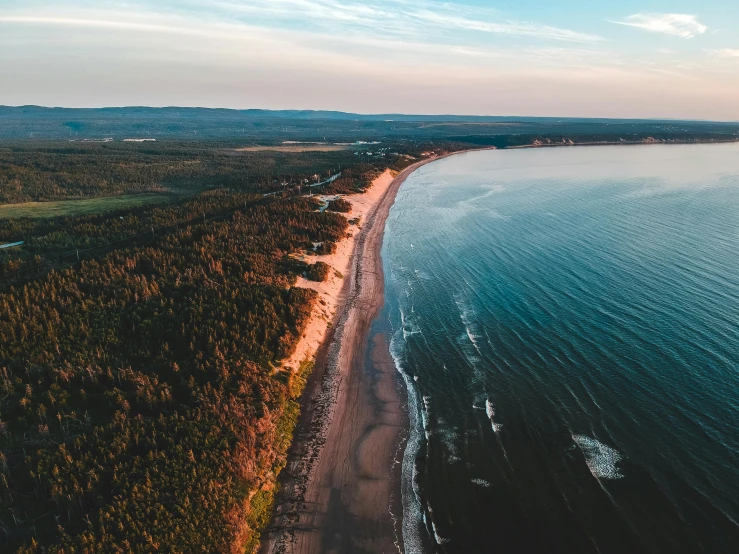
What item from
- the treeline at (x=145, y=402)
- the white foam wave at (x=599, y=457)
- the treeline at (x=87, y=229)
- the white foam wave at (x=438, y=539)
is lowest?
the white foam wave at (x=438, y=539)

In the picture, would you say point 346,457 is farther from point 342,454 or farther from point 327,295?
point 327,295

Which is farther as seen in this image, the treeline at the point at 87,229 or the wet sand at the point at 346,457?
the treeline at the point at 87,229

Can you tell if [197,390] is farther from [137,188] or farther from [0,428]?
[137,188]

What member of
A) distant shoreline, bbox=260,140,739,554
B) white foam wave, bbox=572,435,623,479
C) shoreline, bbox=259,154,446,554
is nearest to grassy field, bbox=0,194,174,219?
shoreline, bbox=259,154,446,554

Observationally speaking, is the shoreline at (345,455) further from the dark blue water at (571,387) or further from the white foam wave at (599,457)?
the white foam wave at (599,457)

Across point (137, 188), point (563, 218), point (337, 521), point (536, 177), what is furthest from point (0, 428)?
point (536, 177)

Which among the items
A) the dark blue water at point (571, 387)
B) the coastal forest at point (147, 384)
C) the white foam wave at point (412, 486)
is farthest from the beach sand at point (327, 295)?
the white foam wave at point (412, 486)
